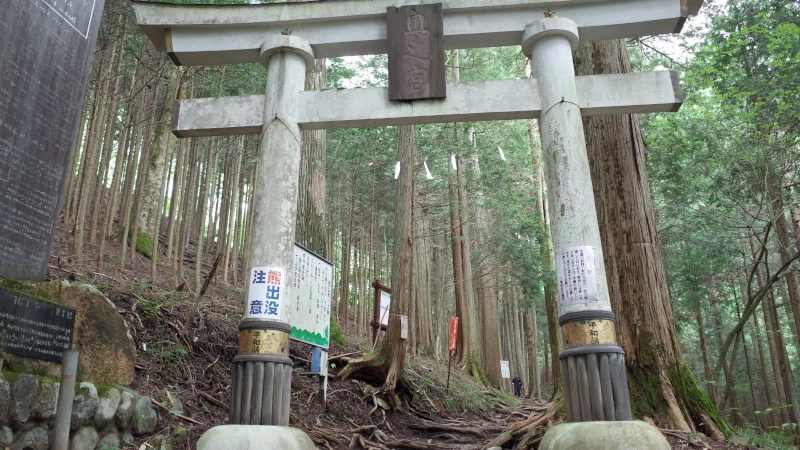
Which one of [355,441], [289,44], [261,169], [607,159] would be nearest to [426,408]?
[355,441]

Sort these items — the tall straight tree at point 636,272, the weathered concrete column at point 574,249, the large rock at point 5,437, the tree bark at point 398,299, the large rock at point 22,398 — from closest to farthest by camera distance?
1. the large rock at point 5,437
2. the large rock at point 22,398
3. the weathered concrete column at point 574,249
4. the tall straight tree at point 636,272
5. the tree bark at point 398,299

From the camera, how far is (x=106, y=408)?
Result: 4.09m

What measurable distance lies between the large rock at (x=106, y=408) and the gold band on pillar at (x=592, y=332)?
3.41m

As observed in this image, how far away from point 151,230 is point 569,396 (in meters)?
9.14

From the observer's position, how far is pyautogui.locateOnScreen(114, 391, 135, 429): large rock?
4195 millimetres

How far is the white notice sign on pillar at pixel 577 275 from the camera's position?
Answer: 13.2 ft

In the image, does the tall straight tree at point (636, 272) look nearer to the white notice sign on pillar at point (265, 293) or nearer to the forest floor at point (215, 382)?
the forest floor at point (215, 382)

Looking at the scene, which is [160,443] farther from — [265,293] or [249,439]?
[265,293]

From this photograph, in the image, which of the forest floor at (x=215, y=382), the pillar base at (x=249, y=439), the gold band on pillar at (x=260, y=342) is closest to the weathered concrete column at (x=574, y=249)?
the forest floor at (x=215, y=382)

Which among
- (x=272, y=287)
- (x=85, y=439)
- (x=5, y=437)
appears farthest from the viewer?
(x=272, y=287)

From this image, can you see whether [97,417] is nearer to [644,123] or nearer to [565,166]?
[565,166]

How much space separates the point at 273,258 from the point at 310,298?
195cm

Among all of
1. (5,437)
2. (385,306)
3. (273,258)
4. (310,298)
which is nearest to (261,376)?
(273,258)

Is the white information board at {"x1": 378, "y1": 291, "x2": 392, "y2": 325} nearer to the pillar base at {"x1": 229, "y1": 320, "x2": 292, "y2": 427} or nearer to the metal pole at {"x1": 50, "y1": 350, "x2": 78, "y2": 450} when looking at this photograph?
the pillar base at {"x1": 229, "y1": 320, "x2": 292, "y2": 427}
